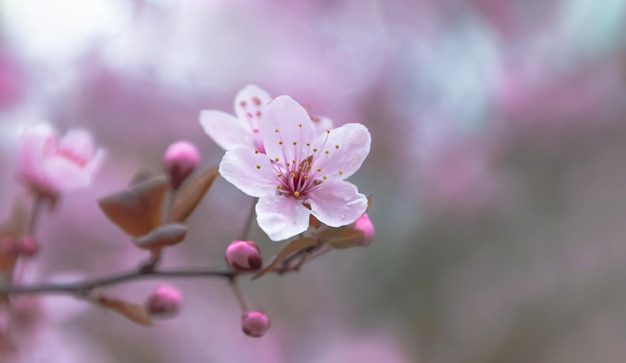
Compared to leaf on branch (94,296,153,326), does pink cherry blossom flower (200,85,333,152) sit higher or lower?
higher

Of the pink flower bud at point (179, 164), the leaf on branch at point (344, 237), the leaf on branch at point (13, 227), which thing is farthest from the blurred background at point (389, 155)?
the leaf on branch at point (344, 237)

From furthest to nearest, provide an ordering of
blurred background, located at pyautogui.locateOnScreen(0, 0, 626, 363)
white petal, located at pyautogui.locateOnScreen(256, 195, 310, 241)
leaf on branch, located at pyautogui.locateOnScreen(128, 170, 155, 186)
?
blurred background, located at pyautogui.locateOnScreen(0, 0, 626, 363), leaf on branch, located at pyautogui.locateOnScreen(128, 170, 155, 186), white petal, located at pyautogui.locateOnScreen(256, 195, 310, 241)

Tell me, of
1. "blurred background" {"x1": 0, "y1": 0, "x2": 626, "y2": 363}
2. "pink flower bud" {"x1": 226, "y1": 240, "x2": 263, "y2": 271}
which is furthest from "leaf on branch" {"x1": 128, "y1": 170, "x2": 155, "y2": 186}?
"blurred background" {"x1": 0, "y1": 0, "x2": 626, "y2": 363}

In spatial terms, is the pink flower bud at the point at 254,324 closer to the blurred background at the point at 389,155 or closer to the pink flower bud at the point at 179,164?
the pink flower bud at the point at 179,164

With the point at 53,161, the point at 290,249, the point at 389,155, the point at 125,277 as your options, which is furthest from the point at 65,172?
the point at 389,155

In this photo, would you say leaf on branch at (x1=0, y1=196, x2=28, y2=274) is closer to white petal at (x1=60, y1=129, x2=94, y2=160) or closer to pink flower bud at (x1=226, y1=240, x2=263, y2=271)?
white petal at (x1=60, y1=129, x2=94, y2=160)

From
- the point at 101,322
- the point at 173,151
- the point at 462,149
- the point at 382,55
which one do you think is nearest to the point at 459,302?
the point at 462,149

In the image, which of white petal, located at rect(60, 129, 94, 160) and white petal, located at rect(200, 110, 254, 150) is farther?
white petal, located at rect(60, 129, 94, 160)

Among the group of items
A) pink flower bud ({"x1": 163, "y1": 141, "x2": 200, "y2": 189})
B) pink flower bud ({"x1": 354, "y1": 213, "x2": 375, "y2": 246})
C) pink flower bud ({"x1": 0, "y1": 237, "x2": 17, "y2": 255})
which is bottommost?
pink flower bud ({"x1": 0, "y1": 237, "x2": 17, "y2": 255})
